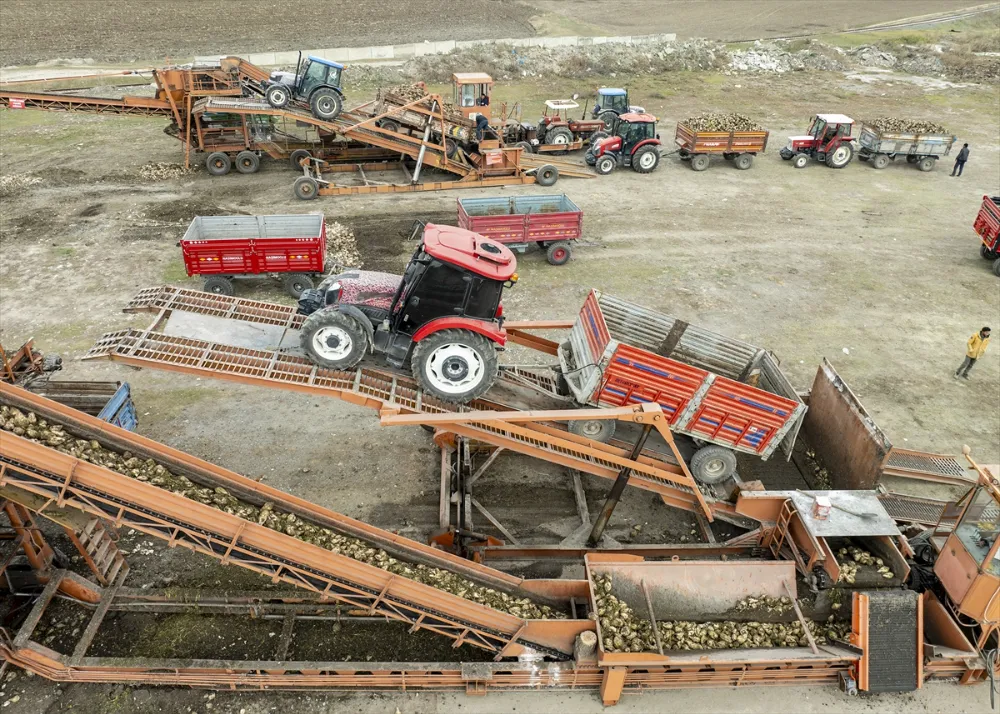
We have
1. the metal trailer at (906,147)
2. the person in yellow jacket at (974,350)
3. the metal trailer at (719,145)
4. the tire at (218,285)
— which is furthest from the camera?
the metal trailer at (906,147)

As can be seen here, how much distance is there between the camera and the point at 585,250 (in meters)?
16.8

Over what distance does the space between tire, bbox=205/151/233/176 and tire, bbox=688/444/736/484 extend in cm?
1768

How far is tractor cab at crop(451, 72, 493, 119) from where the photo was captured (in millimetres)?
21266

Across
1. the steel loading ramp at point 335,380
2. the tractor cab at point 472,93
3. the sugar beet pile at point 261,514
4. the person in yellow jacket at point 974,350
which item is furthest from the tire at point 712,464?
the tractor cab at point 472,93

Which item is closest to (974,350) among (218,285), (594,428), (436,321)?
(594,428)

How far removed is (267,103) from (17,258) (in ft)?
25.7

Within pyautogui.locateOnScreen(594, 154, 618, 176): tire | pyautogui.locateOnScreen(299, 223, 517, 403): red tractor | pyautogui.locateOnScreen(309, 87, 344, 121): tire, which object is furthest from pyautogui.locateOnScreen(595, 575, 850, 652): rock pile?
pyautogui.locateOnScreen(594, 154, 618, 176): tire

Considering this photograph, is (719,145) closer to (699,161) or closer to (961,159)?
(699,161)

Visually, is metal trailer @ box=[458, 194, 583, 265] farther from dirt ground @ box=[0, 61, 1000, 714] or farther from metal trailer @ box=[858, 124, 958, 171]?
metal trailer @ box=[858, 124, 958, 171]

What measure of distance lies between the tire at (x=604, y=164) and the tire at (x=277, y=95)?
9.70m

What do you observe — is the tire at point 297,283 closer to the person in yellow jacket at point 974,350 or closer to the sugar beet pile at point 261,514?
the sugar beet pile at point 261,514

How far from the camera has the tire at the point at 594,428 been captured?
27.1ft

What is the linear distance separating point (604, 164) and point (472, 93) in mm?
4811

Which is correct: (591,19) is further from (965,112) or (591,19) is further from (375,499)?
(375,499)
